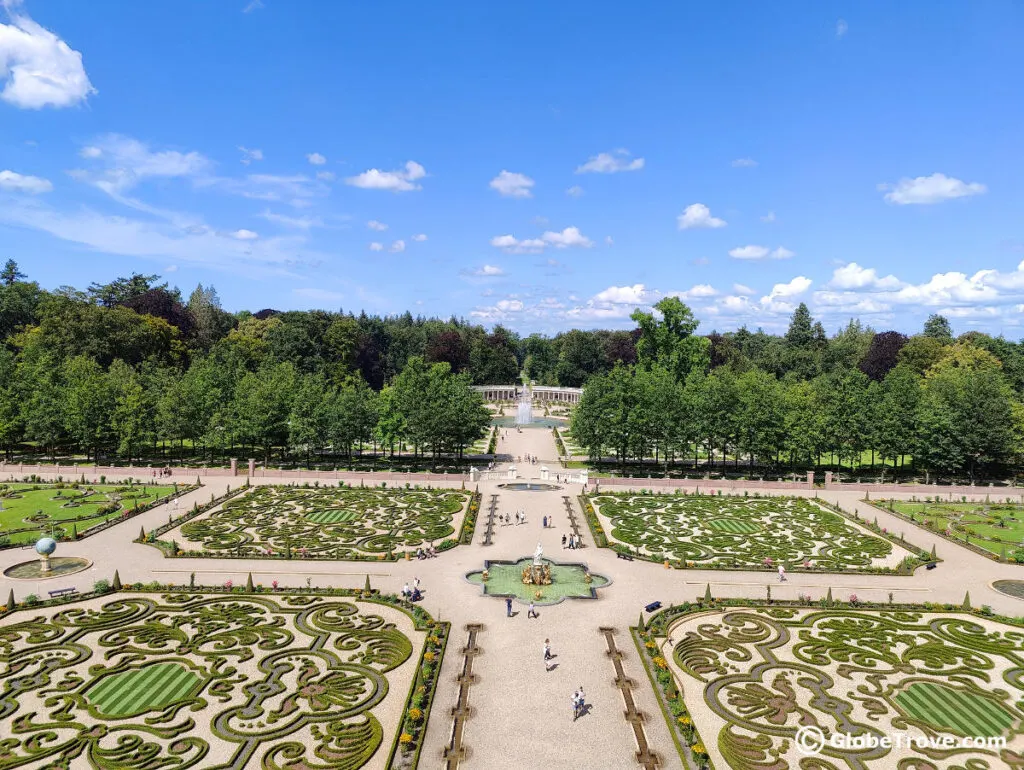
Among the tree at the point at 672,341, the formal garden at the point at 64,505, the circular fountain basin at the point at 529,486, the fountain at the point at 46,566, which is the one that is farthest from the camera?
the tree at the point at 672,341

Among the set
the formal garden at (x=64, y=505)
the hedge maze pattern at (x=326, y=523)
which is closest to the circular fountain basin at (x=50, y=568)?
the formal garden at (x=64, y=505)

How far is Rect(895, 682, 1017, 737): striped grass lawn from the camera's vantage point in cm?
2614

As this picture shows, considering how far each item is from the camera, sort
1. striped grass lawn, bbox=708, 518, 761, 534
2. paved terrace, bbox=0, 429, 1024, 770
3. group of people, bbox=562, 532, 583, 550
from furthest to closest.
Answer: striped grass lawn, bbox=708, 518, 761, 534, group of people, bbox=562, 532, 583, 550, paved terrace, bbox=0, 429, 1024, 770

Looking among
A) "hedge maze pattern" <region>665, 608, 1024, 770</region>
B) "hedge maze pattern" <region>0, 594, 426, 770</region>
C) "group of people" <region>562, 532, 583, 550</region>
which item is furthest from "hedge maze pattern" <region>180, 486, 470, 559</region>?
"hedge maze pattern" <region>665, 608, 1024, 770</region>

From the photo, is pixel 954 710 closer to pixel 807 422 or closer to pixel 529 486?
pixel 529 486

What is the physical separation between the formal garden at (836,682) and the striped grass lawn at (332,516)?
29848 mm

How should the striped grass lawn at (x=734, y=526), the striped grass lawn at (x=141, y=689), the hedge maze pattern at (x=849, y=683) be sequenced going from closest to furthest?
the hedge maze pattern at (x=849, y=683), the striped grass lawn at (x=141, y=689), the striped grass lawn at (x=734, y=526)

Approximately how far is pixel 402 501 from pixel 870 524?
137ft

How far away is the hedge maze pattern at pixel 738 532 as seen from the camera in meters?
47.1

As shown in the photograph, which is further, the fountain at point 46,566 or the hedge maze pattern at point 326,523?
the hedge maze pattern at point 326,523

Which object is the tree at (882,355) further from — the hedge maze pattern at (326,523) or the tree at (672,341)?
the hedge maze pattern at (326,523)

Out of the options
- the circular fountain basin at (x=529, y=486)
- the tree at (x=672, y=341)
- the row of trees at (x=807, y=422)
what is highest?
the tree at (x=672, y=341)

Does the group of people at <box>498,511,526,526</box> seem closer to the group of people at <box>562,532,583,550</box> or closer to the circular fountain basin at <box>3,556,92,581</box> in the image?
the group of people at <box>562,532,583,550</box>

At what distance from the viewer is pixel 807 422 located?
7694 cm
